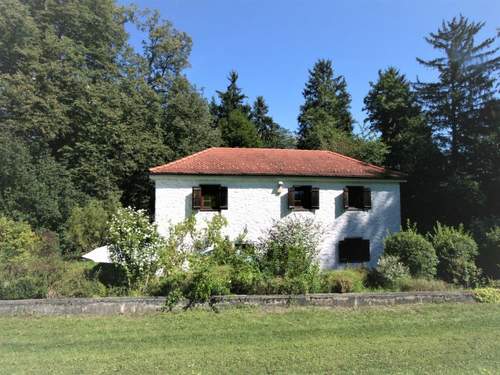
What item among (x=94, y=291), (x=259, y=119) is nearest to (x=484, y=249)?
(x=94, y=291)

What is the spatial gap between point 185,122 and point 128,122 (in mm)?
4328

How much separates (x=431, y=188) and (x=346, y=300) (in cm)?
1585

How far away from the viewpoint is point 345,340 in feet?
21.5

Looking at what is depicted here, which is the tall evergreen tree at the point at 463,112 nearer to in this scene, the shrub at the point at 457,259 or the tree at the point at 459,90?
the tree at the point at 459,90

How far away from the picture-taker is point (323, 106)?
4184 centimetres

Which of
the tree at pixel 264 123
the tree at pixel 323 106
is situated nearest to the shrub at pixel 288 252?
the tree at pixel 323 106

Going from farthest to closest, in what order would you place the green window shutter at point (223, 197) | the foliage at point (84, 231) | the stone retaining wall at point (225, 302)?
the foliage at point (84, 231)
the green window shutter at point (223, 197)
the stone retaining wall at point (225, 302)

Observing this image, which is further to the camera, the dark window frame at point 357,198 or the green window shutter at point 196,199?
the dark window frame at point 357,198

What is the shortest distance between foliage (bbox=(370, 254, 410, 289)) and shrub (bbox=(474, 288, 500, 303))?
205 centimetres

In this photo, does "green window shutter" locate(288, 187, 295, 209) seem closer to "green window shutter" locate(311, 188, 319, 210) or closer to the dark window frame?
"green window shutter" locate(311, 188, 319, 210)

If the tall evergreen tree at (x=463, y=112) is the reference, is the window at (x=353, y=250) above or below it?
below

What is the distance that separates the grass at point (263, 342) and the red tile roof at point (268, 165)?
8868 mm

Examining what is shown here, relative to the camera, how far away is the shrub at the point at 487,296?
9.55 m

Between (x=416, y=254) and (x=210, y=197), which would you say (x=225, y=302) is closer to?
(x=416, y=254)
